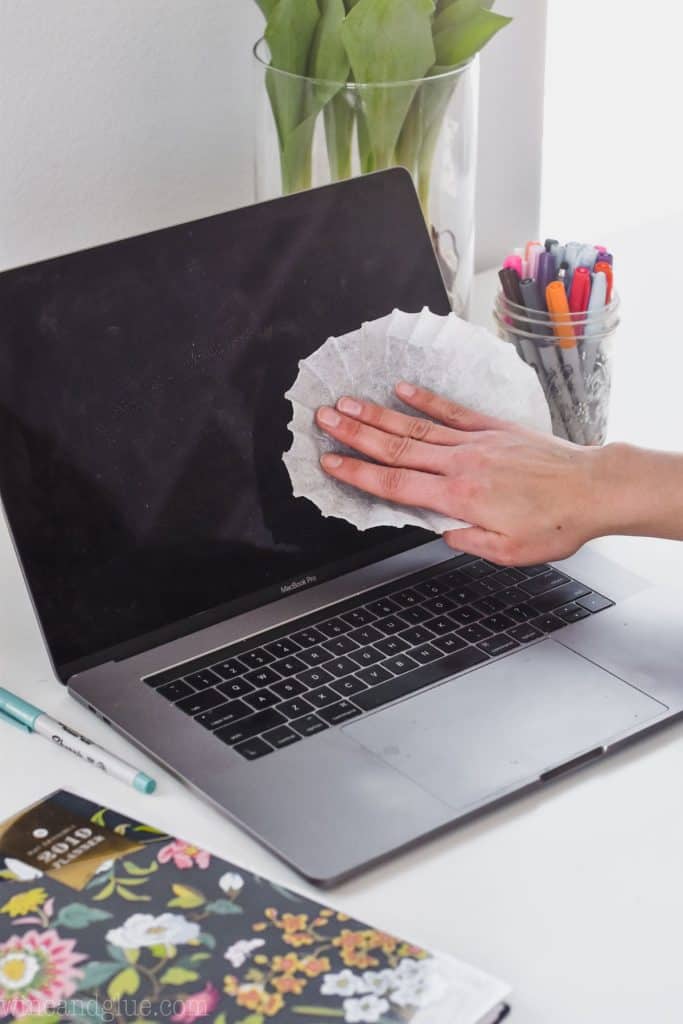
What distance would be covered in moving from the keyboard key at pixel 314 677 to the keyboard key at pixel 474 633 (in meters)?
0.09

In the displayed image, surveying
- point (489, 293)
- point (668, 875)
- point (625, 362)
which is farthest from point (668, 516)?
point (489, 293)

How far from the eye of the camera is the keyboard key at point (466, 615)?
817mm

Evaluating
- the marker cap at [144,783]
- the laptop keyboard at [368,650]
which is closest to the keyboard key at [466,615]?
the laptop keyboard at [368,650]

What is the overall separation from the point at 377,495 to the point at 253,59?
14.8 inches

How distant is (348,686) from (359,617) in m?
0.07

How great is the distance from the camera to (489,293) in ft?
4.33

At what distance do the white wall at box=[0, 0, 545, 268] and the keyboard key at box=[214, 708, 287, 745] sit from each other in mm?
449

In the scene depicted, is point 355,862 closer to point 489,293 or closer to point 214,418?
point 214,418

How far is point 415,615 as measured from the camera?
82cm

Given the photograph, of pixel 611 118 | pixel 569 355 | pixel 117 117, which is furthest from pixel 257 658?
pixel 611 118

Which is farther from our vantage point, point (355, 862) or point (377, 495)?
point (377, 495)

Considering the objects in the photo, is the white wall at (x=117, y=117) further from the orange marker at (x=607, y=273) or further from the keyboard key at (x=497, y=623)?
the keyboard key at (x=497, y=623)

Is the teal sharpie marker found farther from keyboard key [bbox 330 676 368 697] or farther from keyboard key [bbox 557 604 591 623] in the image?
keyboard key [bbox 557 604 591 623]

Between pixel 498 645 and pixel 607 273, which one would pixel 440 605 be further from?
pixel 607 273
